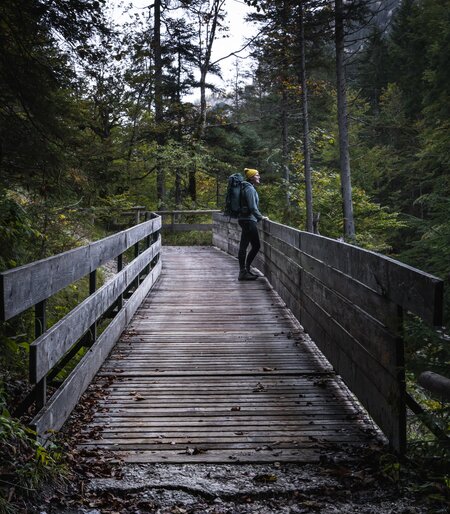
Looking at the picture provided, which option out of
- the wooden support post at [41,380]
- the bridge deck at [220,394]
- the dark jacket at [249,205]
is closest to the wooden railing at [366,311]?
the bridge deck at [220,394]

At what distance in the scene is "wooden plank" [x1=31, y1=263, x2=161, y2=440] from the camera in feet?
10.2

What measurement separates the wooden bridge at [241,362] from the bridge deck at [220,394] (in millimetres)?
15

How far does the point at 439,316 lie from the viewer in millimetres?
2465

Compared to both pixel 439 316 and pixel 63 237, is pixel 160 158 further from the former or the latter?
pixel 439 316

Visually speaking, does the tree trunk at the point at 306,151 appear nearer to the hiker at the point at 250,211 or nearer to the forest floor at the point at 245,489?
the hiker at the point at 250,211

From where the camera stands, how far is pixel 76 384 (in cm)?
397

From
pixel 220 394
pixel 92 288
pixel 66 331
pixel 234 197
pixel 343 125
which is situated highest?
pixel 343 125

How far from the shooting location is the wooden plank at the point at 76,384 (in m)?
3.11

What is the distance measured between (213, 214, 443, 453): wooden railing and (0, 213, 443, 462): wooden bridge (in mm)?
11

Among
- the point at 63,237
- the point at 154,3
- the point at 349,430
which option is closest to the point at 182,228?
the point at 154,3

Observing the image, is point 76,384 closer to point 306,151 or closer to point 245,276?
point 245,276

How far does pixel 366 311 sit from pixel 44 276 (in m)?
2.15

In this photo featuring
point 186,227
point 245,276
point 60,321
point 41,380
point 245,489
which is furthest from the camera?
point 186,227

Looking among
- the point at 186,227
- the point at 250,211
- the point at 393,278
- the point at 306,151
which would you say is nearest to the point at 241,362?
the point at 393,278
